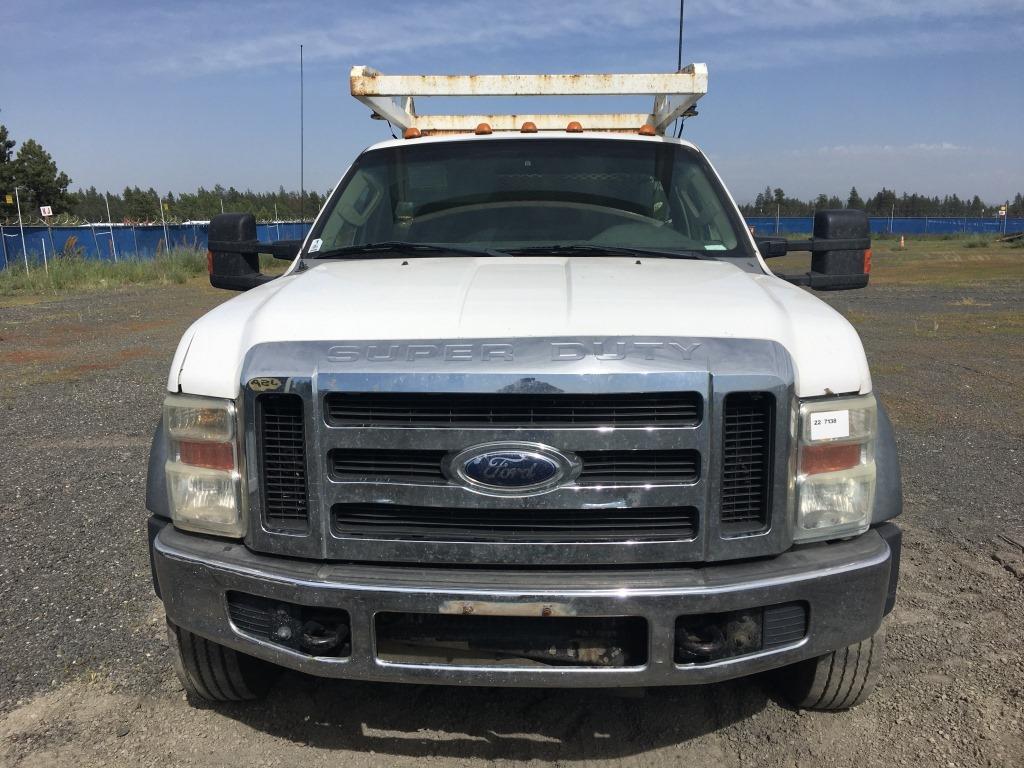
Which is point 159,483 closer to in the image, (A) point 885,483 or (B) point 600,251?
(B) point 600,251

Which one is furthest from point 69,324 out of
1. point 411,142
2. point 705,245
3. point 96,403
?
point 705,245

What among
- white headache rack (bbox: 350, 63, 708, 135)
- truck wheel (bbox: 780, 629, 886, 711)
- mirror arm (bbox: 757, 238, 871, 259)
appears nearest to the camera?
truck wheel (bbox: 780, 629, 886, 711)

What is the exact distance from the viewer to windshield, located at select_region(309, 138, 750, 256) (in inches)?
150

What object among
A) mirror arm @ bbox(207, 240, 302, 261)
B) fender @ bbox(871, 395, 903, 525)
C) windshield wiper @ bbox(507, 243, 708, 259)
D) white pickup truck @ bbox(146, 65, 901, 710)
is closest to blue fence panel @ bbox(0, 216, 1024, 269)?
mirror arm @ bbox(207, 240, 302, 261)

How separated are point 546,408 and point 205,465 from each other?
1.01m

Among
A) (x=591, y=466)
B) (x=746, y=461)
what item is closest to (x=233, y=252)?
(x=591, y=466)

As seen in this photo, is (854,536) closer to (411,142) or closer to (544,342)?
(544,342)

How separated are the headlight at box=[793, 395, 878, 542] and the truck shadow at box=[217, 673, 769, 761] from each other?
87 cm

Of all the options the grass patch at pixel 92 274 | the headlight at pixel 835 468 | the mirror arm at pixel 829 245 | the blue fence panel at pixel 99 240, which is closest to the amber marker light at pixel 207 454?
the headlight at pixel 835 468

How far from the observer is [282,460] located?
2.43m

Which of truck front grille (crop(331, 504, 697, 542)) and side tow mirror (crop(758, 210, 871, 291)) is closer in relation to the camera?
truck front grille (crop(331, 504, 697, 542))

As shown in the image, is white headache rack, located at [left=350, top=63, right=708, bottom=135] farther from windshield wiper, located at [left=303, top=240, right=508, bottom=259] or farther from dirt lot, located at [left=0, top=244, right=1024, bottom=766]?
dirt lot, located at [left=0, top=244, right=1024, bottom=766]

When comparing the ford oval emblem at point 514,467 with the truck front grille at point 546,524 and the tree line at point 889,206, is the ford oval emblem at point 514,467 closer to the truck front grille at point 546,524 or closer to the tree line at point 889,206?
the truck front grille at point 546,524

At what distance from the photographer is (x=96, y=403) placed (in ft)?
27.1
